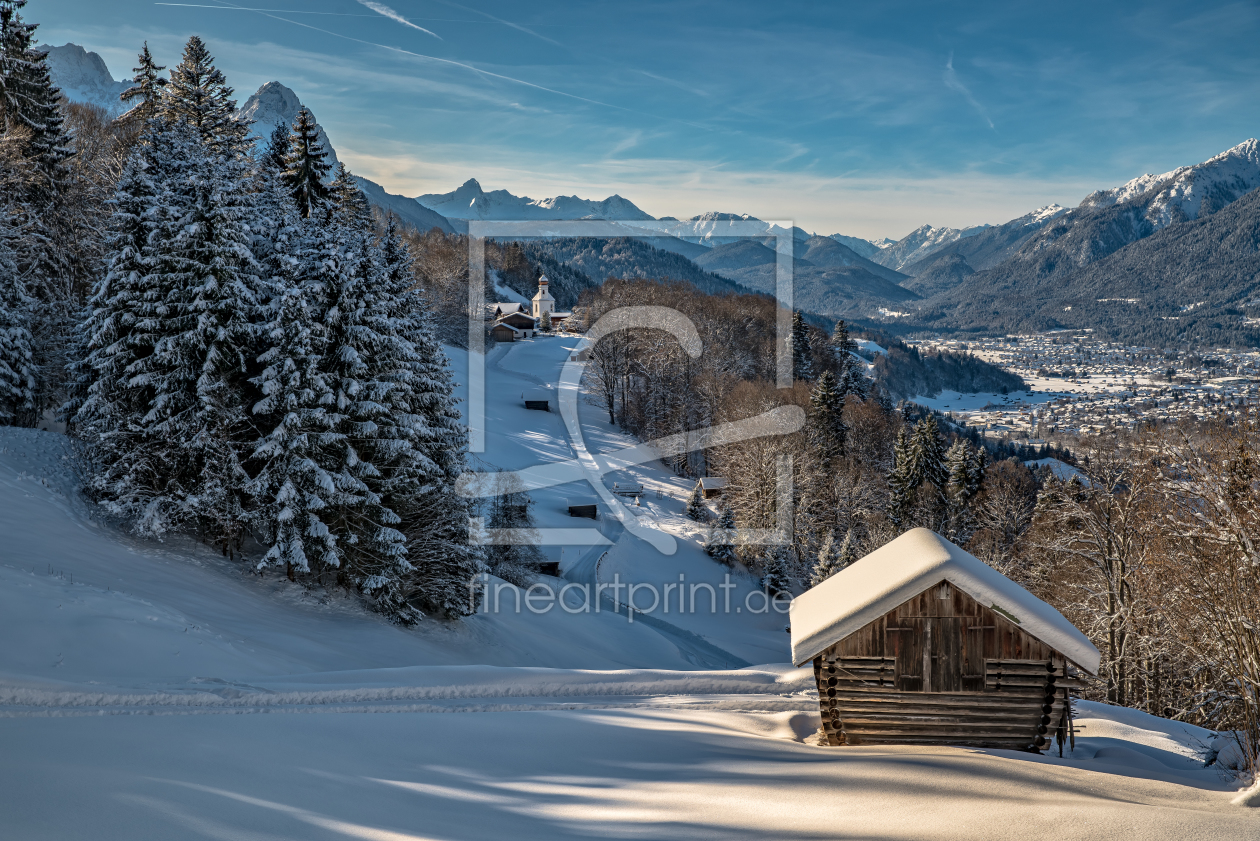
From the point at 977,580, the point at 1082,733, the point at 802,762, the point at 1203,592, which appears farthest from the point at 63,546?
the point at 1203,592

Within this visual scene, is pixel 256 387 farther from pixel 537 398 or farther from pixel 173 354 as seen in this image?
pixel 537 398

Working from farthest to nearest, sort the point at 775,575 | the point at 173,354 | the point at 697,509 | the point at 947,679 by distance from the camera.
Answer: the point at 697,509, the point at 775,575, the point at 173,354, the point at 947,679

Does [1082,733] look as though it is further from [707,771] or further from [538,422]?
[538,422]

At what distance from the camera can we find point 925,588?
10445 millimetres

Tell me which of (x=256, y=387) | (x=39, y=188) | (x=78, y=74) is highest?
(x=78, y=74)

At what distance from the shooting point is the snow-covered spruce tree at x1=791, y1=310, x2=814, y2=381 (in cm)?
6750

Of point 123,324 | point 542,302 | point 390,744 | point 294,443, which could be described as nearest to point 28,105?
point 123,324

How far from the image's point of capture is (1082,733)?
40.5 feet

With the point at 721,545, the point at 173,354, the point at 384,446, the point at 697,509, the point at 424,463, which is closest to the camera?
the point at 173,354

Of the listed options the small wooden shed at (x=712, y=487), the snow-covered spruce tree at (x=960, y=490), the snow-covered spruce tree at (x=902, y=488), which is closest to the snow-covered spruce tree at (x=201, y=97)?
the small wooden shed at (x=712, y=487)

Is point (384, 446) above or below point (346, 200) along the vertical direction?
below

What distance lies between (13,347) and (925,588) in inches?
1012

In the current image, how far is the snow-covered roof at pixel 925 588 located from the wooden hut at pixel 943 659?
0.02m

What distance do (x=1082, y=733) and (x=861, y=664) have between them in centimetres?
507
